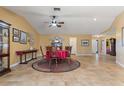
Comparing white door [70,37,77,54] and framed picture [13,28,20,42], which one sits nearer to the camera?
framed picture [13,28,20,42]

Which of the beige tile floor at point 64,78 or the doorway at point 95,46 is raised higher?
the doorway at point 95,46

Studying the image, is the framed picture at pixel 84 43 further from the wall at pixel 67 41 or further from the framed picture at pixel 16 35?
the framed picture at pixel 16 35

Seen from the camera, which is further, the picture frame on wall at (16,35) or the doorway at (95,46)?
the doorway at (95,46)

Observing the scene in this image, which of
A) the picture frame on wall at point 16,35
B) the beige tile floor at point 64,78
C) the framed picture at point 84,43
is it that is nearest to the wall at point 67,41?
the framed picture at point 84,43

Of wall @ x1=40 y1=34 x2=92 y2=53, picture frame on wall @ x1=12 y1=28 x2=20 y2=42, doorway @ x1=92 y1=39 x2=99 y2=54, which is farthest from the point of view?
doorway @ x1=92 y1=39 x2=99 y2=54

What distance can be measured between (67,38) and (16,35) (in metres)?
7.90

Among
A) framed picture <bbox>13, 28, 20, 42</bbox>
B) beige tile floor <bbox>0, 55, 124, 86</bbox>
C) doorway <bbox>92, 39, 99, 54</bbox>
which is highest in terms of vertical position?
framed picture <bbox>13, 28, 20, 42</bbox>

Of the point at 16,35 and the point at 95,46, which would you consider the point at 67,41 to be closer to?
the point at 95,46

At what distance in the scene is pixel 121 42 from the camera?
7.20 meters

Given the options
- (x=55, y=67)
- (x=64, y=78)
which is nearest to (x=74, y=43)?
(x=55, y=67)

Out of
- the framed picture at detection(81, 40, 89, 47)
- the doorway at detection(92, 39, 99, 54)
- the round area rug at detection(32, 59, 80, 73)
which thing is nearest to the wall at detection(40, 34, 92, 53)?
the framed picture at detection(81, 40, 89, 47)

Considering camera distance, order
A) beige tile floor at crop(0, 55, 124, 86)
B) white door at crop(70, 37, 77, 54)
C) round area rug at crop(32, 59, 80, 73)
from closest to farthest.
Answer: beige tile floor at crop(0, 55, 124, 86), round area rug at crop(32, 59, 80, 73), white door at crop(70, 37, 77, 54)

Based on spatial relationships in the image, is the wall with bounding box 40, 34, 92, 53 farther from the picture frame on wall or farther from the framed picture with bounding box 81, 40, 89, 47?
the picture frame on wall
